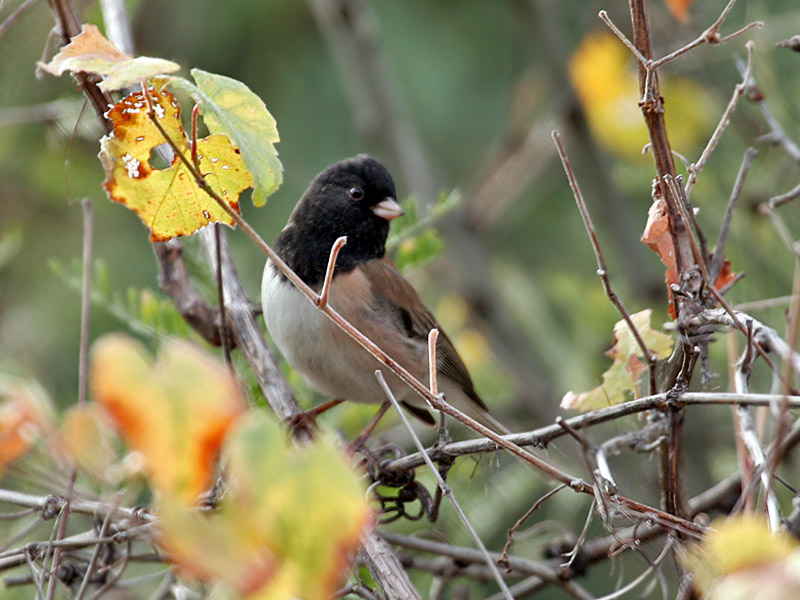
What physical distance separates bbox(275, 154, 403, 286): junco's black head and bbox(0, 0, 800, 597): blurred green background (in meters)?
0.33

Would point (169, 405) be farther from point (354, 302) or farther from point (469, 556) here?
point (354, 302)

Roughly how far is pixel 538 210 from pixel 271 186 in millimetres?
2845

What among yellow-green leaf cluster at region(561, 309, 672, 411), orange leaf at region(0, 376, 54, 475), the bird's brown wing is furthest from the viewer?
the bird's brown wing

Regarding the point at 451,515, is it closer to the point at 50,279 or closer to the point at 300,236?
the point at 300,236

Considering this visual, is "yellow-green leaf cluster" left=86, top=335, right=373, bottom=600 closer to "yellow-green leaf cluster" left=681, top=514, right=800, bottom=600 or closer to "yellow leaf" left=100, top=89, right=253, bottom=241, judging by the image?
"yellow-green leaf cluster" left=681, top=514, right=800, bottom=600

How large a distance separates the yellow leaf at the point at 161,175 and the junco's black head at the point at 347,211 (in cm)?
87

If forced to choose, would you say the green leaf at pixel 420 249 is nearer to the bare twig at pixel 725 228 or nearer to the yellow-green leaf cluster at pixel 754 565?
the bare twig at pixel 725 228

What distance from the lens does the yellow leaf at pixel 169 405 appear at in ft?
1.86

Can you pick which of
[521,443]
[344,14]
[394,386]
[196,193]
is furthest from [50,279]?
[521,443]

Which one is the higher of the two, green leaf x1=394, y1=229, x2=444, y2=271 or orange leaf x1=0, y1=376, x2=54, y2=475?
orange leaf x1=0, y1=376, x2=54, y2=475

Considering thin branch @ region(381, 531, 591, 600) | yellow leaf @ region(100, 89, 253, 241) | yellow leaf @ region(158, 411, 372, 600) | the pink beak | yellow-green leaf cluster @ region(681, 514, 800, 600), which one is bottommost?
thin branch @ region(381, 531, 591, 600)

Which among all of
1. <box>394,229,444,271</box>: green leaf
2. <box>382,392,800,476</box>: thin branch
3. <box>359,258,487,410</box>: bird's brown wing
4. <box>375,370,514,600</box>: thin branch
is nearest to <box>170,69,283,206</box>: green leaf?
<box>375,370,514,600</box>: thin branch

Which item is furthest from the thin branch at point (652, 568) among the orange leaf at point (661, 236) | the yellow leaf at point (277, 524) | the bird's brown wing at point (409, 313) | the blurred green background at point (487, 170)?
the bird's brown wing at point (409, 313)

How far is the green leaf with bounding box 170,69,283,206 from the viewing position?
3.36ft
